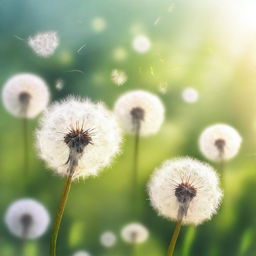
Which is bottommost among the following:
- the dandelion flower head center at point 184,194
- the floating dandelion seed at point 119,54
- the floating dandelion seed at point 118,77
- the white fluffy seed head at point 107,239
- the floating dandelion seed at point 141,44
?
the white fluffy seed head at point 107,239

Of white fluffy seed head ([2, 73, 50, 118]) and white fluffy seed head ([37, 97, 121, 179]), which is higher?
white fluffy seed head ([2, 73, 50, 118])

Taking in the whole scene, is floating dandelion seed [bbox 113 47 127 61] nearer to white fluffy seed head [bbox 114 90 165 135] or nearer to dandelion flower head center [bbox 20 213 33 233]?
white fluffy seed head [bbox 114 90 165 135]

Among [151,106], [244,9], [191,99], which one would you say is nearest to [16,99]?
[151,106]

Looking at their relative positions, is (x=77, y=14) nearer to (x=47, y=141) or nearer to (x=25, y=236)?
(x=47, y=141)

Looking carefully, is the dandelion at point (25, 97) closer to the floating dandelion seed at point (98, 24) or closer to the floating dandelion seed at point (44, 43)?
the floating dandelion seed at point (44, 43)

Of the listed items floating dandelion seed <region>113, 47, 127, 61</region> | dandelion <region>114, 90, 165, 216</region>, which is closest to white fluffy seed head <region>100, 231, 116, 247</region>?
dandelion <region>114, 90, 165, 216</region>

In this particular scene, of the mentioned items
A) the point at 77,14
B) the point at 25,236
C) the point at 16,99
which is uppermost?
the point at 77,14

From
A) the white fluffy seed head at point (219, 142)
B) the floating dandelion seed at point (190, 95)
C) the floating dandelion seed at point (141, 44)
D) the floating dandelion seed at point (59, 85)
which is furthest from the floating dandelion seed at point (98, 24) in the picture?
the white fluffy seed head at point (219, 142)
